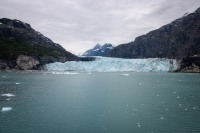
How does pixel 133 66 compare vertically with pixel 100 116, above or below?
above

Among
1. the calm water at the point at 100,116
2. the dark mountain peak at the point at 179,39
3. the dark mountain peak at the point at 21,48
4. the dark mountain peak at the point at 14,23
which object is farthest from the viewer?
the dark mountain peak at the point at 14,23

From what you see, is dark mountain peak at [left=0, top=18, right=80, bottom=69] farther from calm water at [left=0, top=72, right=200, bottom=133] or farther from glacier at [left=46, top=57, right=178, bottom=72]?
calm water at [left=0, top=72, right=200, bottom=133]

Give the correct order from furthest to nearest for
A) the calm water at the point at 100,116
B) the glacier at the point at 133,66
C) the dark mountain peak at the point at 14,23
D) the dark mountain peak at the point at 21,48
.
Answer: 1. the dark mountain peak at the point at 14,23
2. the dark mountain peak at the point at 21,48
3. the glacier at the point at 133,66
4. the calm water at the point at 100,116

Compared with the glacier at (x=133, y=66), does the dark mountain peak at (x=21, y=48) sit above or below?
above

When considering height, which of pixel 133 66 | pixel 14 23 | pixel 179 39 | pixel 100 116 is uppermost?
pixel 14 23

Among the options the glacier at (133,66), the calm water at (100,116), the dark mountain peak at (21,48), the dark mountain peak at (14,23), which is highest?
the dark mountain peak at (14,23)

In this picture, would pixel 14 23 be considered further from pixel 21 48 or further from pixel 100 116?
pixel 100 116

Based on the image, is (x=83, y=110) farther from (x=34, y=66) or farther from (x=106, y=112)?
(x=34, y=66)

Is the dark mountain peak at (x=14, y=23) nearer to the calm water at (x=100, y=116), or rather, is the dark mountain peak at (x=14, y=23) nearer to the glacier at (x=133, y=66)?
the glacier at (x=133, y=66)

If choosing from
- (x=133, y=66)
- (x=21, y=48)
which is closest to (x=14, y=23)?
(x=21, y=48)

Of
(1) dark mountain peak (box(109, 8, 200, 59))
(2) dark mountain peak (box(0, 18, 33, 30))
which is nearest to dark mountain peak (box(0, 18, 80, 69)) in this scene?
→ (2) dark mountain peak (box(0, 18, 33, 30))

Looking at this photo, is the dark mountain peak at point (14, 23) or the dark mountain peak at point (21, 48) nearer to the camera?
the dark mountain peak at point (21, 48)

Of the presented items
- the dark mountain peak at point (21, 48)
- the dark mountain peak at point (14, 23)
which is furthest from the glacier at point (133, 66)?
the dark mountain peak at point (14, 23)

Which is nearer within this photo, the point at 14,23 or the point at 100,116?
the point at 100,116
